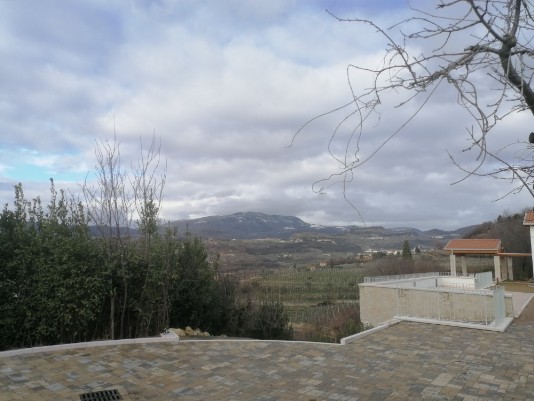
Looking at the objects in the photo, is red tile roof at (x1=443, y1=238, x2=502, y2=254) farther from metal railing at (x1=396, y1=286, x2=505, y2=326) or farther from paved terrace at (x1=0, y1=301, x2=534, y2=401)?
paved terrace at (x1=0, y1=301, x2=534, y2=401)

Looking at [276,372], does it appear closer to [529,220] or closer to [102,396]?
[102,396]

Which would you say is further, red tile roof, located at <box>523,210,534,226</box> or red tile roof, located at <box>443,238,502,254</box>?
red tile roof, located at <box>443,238,502,254</box>

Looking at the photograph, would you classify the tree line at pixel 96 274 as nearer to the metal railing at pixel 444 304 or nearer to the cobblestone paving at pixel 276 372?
the cobblestone paving at pixel 276 372

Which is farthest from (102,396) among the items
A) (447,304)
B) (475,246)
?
(475,246)

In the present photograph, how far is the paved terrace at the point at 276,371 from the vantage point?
5.22 metres

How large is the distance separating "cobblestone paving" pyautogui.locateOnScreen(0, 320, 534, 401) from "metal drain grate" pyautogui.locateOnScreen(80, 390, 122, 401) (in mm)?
101

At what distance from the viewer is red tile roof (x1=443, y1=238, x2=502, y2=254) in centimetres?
2755

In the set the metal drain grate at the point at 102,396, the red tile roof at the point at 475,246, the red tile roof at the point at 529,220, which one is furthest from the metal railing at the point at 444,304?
the red tile roof at the point at 475,246

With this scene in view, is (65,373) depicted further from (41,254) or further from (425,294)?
(425,294)

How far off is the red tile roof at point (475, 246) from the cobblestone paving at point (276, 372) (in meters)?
21.2

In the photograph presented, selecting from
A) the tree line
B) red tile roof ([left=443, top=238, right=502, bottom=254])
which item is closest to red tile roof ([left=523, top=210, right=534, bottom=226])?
red tile roof ([left=443, top=238, right=502, bottom=254])

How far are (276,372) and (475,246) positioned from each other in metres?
26.4

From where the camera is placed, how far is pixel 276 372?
620 cm

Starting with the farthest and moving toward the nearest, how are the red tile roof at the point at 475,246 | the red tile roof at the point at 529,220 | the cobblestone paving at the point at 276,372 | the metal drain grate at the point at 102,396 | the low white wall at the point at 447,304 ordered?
the red tile roof at the point at 475,246
the red tile roof at the point at 529,220
the low white wall at the point at 447,304
the cobblestone paving at the point at 276,372
the metal drain grate at the point at 102,396
